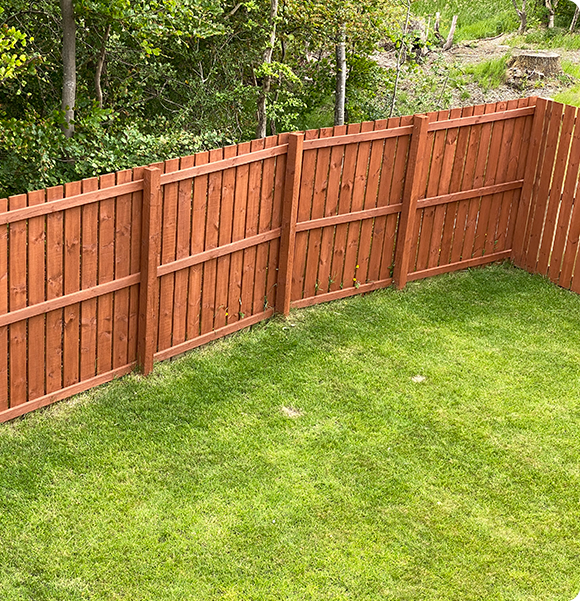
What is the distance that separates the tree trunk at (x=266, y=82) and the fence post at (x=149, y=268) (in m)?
4.10

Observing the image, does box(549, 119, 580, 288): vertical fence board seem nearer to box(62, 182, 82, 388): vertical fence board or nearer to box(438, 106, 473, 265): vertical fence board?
box(438, 106, 473, 265): vertical fence board

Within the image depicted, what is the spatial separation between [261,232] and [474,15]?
1372 cm

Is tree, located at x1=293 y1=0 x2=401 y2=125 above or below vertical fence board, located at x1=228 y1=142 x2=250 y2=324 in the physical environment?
above

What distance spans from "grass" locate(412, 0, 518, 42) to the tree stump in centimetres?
279

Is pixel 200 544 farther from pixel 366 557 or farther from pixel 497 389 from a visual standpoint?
pixel 497 389

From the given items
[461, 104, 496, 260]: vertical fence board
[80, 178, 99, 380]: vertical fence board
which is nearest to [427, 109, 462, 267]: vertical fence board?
[461, 104, 496, 260]: vertical fence board

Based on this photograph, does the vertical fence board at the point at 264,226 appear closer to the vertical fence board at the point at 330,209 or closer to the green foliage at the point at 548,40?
the vertical fence board at the point at 330,209

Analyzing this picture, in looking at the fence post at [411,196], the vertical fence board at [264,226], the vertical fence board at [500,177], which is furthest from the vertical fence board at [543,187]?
the vertical fence board at [264,226]

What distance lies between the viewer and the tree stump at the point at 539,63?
14.4 m

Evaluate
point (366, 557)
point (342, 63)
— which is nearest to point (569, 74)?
point (342, 63)

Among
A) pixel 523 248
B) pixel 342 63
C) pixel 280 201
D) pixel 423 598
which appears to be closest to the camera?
pixel 423 598

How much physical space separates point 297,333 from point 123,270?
1.80 m

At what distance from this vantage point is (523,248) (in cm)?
916

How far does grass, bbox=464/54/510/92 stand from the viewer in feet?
47.2
